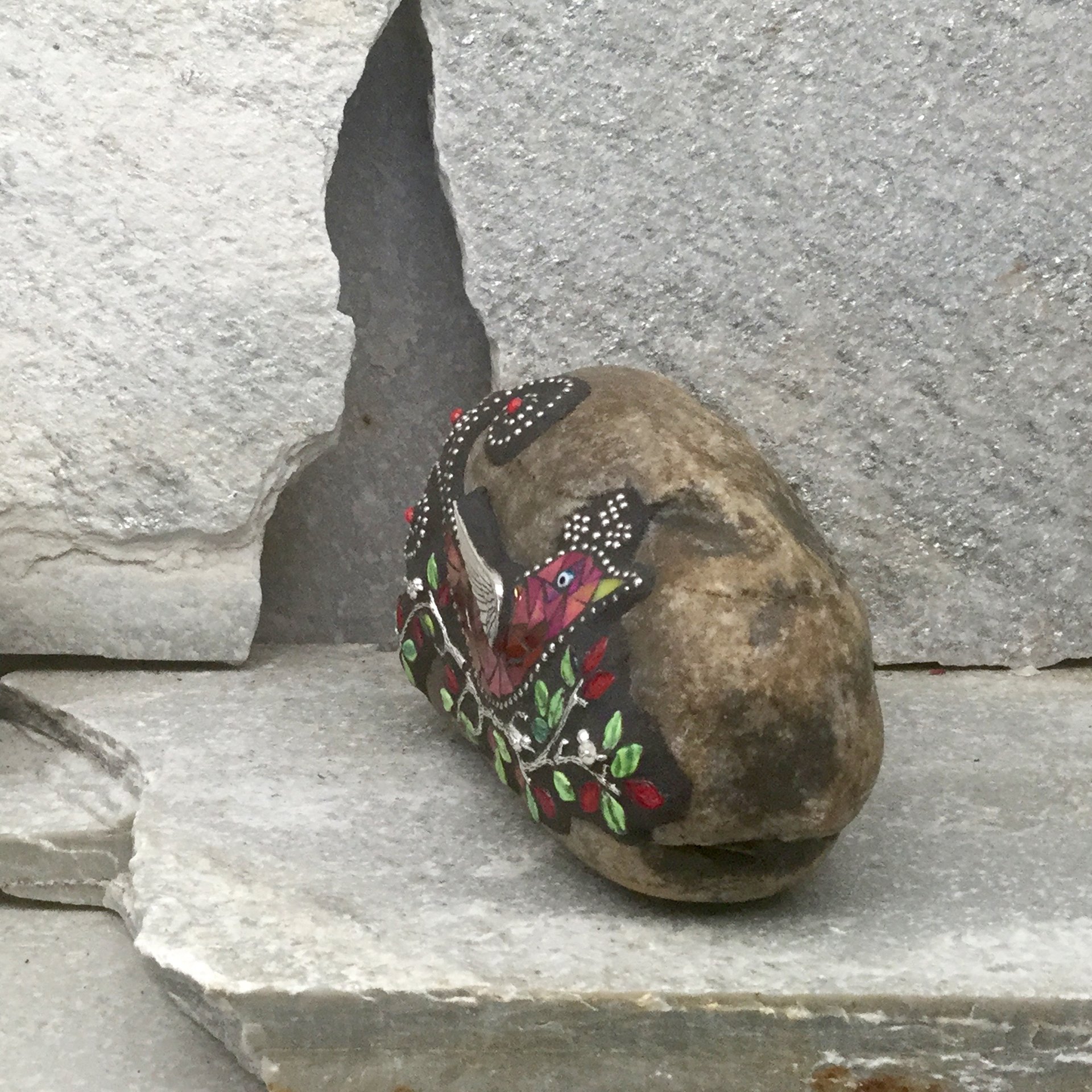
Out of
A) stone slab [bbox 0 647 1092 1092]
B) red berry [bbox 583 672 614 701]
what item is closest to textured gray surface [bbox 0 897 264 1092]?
stone slab [bbox 0 647 1092 1092]

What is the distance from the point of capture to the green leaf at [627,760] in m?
1.06

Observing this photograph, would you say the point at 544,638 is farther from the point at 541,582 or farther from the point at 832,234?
the point at 832,234

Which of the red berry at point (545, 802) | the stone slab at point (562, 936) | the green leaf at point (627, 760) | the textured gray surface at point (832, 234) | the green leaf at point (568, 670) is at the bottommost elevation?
the stone slab at point (562, 936)

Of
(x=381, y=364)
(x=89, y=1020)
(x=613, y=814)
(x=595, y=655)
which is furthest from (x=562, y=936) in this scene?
(x=381, y=364)

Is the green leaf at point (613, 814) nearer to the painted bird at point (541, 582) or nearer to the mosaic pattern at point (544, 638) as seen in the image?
the mosaic pattern at point (544, 638)

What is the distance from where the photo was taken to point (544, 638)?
1149 mm

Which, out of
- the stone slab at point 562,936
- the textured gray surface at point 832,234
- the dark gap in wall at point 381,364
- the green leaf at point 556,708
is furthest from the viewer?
the dark gap in wall at point 381,364

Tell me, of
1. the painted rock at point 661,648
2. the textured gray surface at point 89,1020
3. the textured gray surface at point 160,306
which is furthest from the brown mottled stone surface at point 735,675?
the textured gray surface at point 160,306

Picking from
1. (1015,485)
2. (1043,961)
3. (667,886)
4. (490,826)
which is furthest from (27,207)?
(1043,961)

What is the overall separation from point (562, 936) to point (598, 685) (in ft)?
0.63

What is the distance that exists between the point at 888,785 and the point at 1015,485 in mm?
422

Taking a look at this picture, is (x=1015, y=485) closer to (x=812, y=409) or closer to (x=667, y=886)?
(x=812, y=409)

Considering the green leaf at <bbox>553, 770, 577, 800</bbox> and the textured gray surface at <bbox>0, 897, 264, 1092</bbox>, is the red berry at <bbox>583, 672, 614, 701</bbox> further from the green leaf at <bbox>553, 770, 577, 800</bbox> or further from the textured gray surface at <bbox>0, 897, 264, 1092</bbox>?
the textured gray surface at <bbox>0, 897, 264, 1092</bbox>

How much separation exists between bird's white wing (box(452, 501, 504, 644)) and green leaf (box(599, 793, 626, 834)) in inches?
7.3
